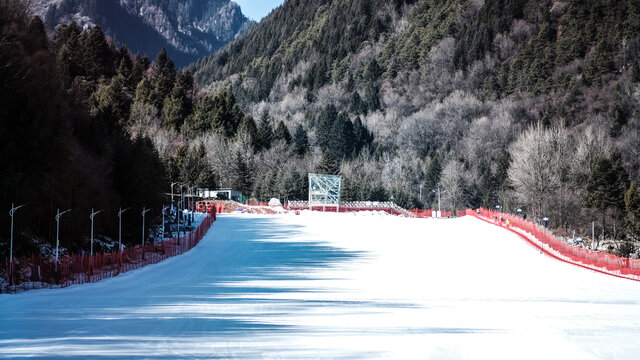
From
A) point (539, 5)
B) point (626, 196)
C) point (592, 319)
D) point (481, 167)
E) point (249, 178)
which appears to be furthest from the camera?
point (539, 5)

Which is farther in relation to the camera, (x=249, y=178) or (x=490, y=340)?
(x=249, y=178)

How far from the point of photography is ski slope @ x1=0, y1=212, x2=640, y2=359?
13.1m

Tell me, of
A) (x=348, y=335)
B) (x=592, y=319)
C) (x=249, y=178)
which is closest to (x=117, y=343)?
(x=348, y=335)

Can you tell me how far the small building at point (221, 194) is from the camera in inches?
3949

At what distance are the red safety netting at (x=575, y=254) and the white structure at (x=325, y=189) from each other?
45.4 m

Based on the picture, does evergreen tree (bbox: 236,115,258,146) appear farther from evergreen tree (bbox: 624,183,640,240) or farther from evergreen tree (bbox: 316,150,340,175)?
evergreen tree (bbox: 624,183,640,240)

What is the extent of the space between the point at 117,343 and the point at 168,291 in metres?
8.55

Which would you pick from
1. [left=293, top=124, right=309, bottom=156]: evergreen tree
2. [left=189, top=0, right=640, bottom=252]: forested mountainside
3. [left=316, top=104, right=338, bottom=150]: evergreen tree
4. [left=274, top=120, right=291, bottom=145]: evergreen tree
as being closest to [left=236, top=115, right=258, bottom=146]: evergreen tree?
[left=274, top=120, right=291, bottom=145]: evergreen tree

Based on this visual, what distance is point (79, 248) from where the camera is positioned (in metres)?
33.0

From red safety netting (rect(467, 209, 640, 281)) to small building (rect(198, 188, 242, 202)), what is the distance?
58.1m

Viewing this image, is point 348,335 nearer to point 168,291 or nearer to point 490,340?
point 490,340

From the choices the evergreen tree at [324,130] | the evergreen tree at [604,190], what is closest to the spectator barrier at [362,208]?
the evergreen tree at [604,190]

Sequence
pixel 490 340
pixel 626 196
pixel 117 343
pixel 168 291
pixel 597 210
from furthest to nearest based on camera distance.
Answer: pixel 597 210
pixel 626 196
pixel 168 291
pixel 490 340
pixel 117 343

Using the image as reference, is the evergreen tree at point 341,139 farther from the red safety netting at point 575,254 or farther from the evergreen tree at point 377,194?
the red safety netting at point 575,254
